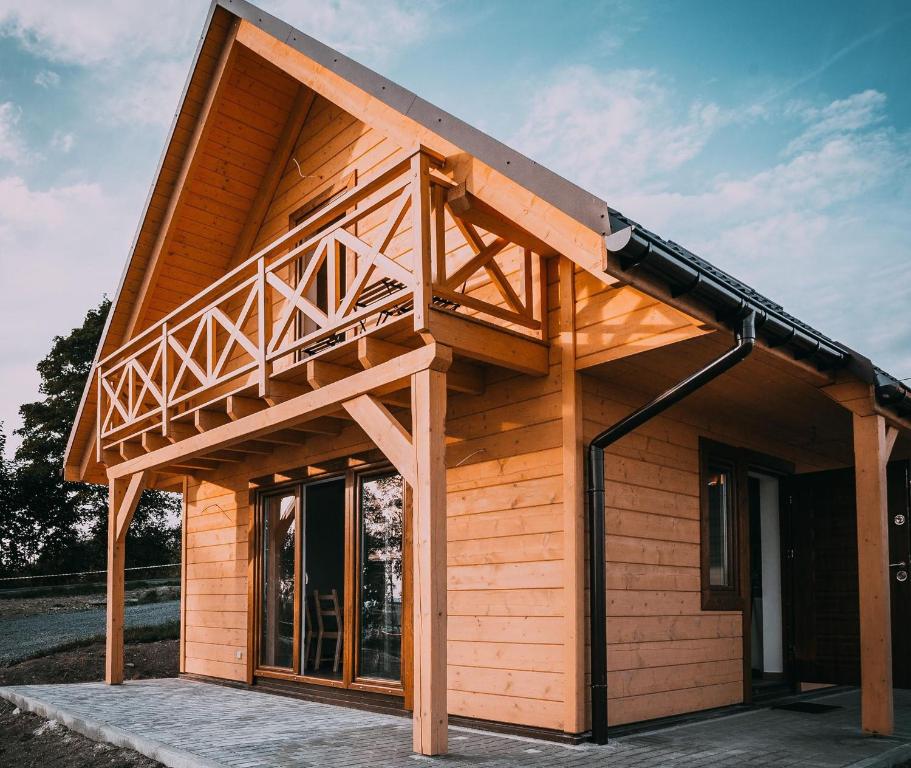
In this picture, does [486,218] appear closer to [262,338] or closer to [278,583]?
[262,338]

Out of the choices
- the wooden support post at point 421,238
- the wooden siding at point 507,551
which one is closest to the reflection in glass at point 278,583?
the wooden siding at point 507,551

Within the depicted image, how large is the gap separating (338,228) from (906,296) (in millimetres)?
39929

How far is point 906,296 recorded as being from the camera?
40.8 m

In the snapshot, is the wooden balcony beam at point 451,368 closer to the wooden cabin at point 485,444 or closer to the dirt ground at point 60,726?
the wooden cabin at point 485,444

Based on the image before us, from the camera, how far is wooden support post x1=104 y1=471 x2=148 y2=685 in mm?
10008

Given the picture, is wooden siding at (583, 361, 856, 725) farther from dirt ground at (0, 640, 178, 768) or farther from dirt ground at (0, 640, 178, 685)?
Answer: dirt ground at (0, 640, 178, 685)

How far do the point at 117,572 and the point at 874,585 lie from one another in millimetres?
7650

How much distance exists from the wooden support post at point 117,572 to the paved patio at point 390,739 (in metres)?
1.34

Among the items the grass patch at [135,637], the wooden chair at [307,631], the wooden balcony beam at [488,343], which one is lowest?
Answer: the grass patch at [135,637]

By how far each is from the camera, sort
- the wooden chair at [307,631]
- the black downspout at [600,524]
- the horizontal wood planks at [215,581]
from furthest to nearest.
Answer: the horizontal wood planks at [215,581], the wooden chair at [307,631], the black downspout at [600,524]

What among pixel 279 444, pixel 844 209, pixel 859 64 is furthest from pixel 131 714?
pixel 859 64

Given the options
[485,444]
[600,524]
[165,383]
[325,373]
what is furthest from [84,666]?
[600,524]

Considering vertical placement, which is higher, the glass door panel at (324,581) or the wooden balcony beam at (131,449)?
the wooden balcony beam at (131,449)

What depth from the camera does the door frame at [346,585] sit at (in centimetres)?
772
